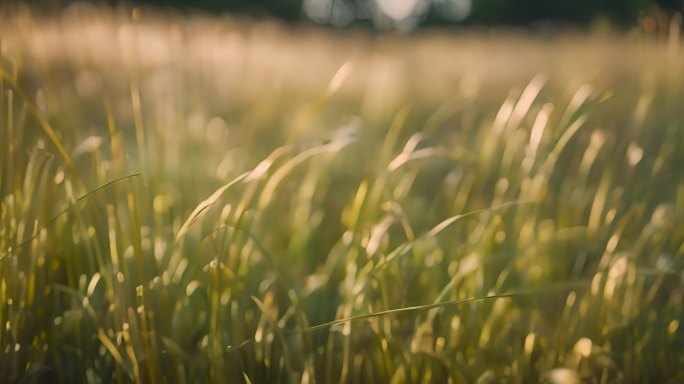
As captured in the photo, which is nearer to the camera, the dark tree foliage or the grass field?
the grass field

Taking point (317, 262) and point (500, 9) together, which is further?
point (500, 9)

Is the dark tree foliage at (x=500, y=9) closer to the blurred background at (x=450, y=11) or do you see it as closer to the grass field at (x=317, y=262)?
the blurred background at (x=450, y=11)

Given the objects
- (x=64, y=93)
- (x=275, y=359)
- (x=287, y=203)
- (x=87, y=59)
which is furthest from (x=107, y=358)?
(x=87, y=59)

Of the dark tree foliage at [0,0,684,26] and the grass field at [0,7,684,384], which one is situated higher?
the grass field at [0,7,684,384]

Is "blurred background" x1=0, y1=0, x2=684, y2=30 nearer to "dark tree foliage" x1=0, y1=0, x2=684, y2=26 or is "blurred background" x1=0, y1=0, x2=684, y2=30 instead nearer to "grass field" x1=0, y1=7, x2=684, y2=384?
"dark tree foliage" x1=0, y1=0, x2=684, y2=26

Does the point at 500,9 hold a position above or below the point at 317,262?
below

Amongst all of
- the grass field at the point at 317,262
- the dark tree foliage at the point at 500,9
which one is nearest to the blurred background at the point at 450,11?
the dark tree foliage at the point at 500,9

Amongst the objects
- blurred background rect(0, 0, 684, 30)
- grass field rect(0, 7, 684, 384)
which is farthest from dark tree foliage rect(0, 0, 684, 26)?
grass field rect(0, 7, 684, 384)

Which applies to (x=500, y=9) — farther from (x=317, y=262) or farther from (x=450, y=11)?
(x=317, y=262)

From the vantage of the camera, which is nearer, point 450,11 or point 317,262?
point 317,262

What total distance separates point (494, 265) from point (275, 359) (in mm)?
485

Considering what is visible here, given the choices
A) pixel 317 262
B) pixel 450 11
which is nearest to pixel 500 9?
pixel 450 11

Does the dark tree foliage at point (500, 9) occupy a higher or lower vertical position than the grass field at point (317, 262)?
lower

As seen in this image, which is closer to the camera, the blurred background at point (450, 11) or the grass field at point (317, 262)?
the grass field at point (317, 262)
